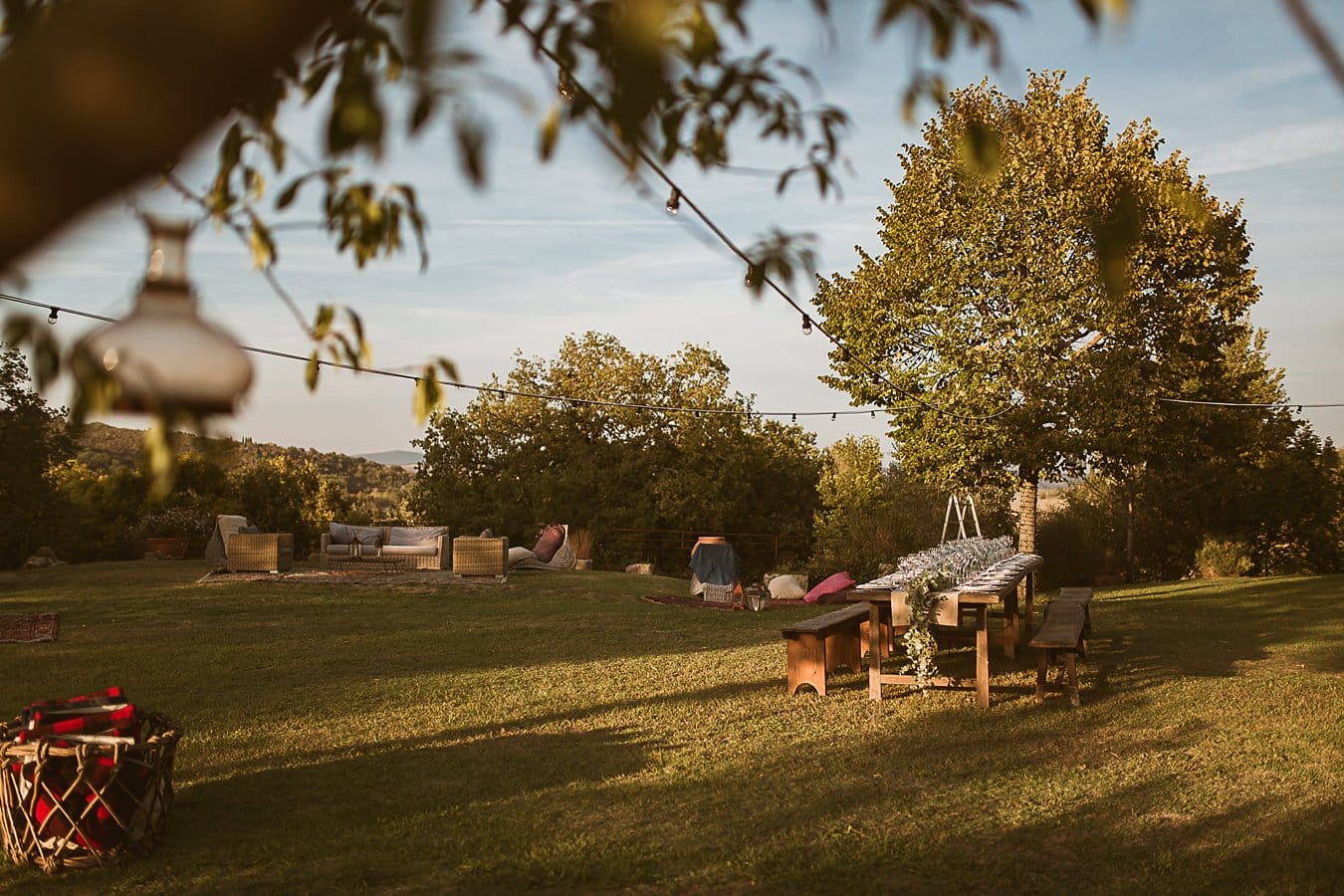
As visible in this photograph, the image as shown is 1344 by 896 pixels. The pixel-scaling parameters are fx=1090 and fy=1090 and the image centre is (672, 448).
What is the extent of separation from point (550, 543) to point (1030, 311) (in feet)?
26.4

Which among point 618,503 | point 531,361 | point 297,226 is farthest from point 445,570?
point 297,226

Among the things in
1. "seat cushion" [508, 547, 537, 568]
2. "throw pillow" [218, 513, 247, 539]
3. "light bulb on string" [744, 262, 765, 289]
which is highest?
"light bulb on string" [744, 262, 765, 289]

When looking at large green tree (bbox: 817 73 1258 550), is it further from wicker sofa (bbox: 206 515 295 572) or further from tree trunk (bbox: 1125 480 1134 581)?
wicker sofa (bbox: 206 515 295 572)

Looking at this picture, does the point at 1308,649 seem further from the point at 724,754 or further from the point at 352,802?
the point at 352,802

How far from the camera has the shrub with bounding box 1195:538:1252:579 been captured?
61.0ft

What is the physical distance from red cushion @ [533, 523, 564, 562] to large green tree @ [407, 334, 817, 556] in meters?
1.91

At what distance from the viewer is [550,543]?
56.9 feet

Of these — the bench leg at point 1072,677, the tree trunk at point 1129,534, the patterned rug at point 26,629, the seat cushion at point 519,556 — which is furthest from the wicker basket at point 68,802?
the tree trunk at point 1129,534

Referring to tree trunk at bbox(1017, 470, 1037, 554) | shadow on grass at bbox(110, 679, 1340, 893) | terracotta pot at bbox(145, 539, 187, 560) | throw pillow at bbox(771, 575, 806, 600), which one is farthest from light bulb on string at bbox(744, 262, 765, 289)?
terracotta pot at bbox(145, 539, 187, 560)

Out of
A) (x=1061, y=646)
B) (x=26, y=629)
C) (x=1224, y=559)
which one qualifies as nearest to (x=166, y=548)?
(x=26, y=629)

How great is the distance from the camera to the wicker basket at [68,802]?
4027 millimetres

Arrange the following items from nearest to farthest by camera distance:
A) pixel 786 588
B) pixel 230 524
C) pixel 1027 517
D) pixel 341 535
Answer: pixel 786 588
pixel 1027 517
pixel 341 535
pixel 230 524

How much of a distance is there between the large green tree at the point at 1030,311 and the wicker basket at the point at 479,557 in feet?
18.6

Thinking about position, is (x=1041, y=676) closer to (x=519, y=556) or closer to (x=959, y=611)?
(x=959, y=611)
